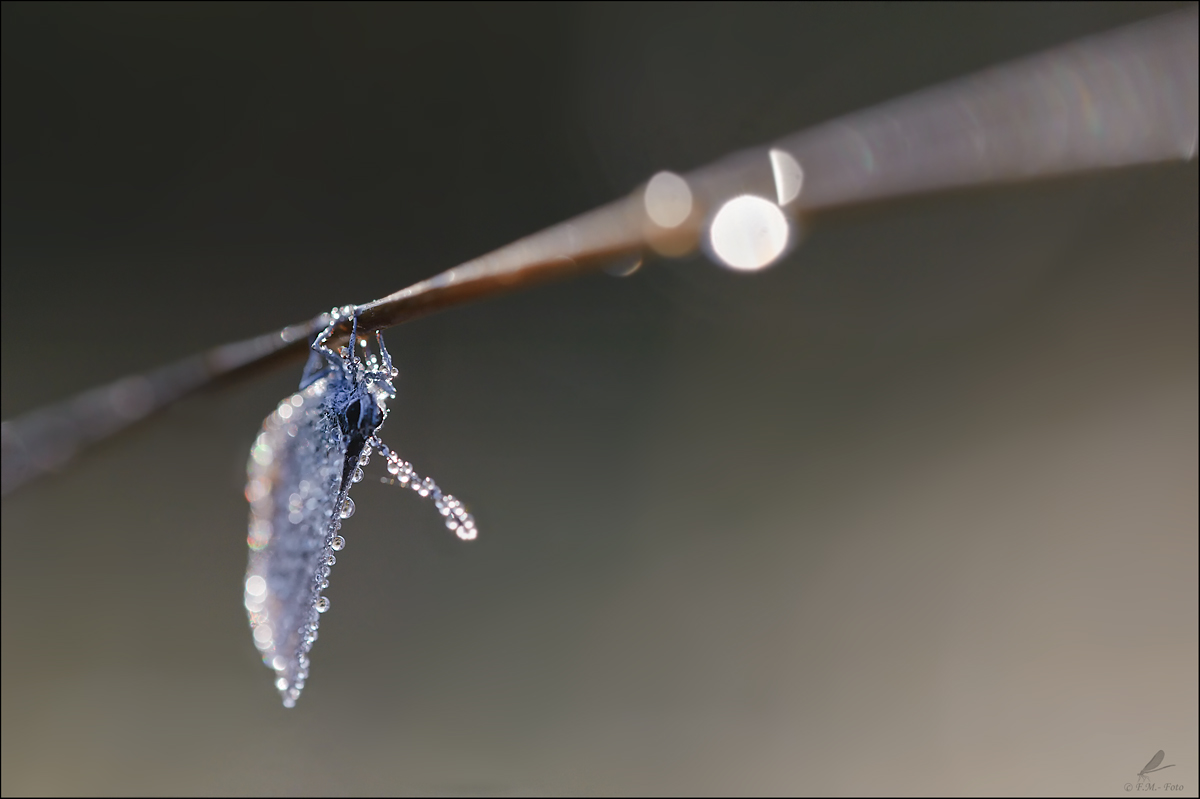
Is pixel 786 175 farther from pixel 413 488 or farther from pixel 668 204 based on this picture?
pixel 413 488

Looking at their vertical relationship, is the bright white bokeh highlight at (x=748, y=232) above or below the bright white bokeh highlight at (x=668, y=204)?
above

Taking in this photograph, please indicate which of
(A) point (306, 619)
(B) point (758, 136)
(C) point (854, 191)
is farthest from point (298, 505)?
(B) point (758, 136)

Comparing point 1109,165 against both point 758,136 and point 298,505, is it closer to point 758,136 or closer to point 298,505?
point 298,505

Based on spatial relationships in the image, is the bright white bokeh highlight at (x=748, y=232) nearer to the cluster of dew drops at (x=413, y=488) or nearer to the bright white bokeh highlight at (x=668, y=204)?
the bright white bokeh highlight at (x=668, y=204)

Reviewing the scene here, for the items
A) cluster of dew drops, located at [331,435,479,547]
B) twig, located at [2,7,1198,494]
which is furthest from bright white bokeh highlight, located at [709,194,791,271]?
cluster of dew drops, located at [331,435,479,547]

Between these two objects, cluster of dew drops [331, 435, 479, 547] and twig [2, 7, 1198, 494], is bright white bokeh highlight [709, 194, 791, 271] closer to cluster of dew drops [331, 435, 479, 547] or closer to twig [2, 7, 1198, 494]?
twig [2, 7, 1198, 494]

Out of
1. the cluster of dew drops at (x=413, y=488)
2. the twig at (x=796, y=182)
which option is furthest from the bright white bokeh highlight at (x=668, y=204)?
the cluster of dew drops at (x=413, y=488)

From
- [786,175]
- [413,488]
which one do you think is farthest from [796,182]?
[413,488]
